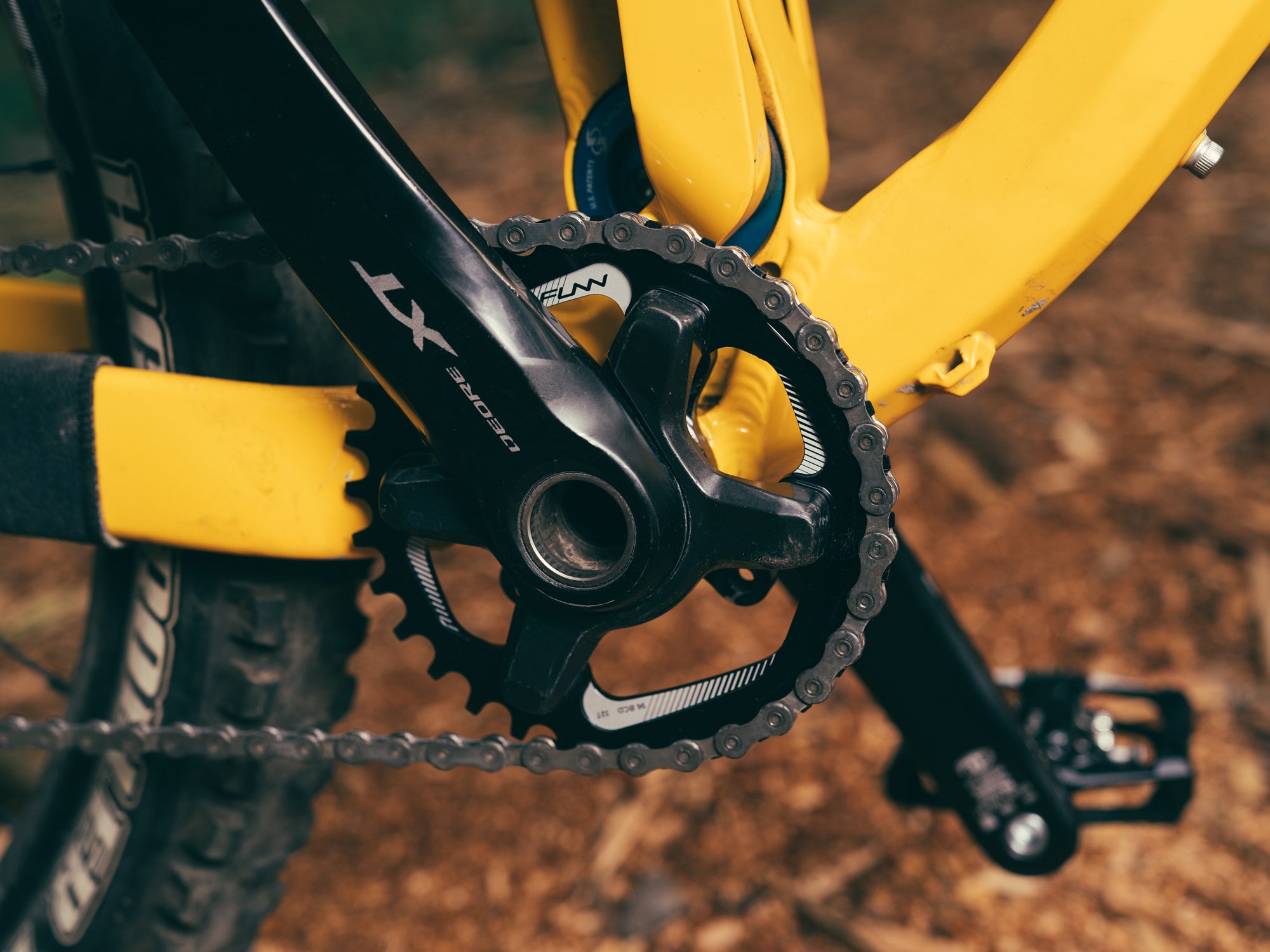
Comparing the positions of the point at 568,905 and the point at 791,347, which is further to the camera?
the point at 568,905

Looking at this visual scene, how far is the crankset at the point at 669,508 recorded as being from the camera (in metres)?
0.77

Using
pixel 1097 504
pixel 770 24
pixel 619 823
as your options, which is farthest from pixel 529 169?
pixel 770 24

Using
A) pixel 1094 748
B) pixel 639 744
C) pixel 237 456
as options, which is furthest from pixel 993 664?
pixel 237 456

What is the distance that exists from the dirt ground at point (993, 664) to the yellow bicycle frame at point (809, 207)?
76cm

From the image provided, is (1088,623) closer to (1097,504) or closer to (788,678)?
(1097,504)

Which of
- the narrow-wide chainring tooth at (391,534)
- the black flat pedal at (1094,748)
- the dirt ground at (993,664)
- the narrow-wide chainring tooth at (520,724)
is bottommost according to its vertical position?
the dirt ground at (993,664)

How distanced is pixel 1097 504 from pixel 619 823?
3.76 ft

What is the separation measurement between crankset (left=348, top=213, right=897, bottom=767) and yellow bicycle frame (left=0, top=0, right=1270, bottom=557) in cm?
6

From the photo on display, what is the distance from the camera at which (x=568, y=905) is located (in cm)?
142

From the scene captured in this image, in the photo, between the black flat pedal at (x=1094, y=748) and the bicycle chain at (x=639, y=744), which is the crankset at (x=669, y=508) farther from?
the black flat pedal at (x=1094, y=748)

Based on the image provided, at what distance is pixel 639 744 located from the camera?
0.87 metres

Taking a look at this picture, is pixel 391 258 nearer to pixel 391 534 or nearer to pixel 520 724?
pixel 391 534

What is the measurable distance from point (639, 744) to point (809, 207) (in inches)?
18.7

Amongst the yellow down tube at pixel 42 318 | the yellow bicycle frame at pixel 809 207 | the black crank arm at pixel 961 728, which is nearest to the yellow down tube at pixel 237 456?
the yellow bicycle frame at pixel 809 207
